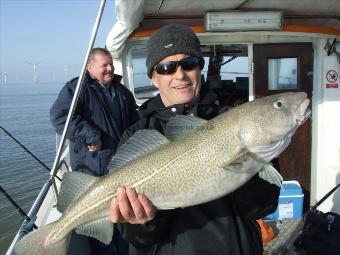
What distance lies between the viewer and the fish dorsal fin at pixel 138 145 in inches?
96.7

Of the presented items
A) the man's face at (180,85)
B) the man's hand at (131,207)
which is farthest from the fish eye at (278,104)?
the man's hand at (131,207)

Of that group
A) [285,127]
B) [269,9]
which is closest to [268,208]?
[285,127]

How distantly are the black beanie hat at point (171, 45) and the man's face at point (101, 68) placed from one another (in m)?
2.46

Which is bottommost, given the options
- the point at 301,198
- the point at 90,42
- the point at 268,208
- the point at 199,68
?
the point at 301,198

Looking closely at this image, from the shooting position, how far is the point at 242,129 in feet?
7.66

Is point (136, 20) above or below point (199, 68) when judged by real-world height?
above

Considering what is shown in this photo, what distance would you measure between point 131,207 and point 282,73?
16.3 ft

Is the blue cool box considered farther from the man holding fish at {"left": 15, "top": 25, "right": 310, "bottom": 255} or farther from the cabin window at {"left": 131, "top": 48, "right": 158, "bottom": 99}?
the man holding fish at {"left": 15, "top": 25, "right": 310, "bottom": 255}

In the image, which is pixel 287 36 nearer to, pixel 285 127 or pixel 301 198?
pixel 301 198

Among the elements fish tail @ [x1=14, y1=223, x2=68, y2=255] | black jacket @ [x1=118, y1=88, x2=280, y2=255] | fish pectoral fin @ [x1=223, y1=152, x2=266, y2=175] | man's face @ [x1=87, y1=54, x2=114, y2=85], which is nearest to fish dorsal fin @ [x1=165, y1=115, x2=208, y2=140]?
black jacket @ [x1=118, y1=88, x2=280, y2=255]

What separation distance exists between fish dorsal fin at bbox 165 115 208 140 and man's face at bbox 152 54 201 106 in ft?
0.76

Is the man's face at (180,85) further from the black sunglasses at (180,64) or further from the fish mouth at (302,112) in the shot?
the fish mouth at (302,112)

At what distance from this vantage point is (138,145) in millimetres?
2471

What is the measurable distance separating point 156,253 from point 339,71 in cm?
503
